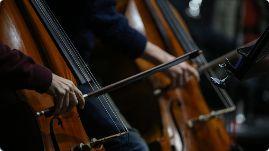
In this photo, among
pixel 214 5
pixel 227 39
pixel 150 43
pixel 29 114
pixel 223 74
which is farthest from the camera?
pixel 214 5

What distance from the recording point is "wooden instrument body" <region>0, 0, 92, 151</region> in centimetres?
161

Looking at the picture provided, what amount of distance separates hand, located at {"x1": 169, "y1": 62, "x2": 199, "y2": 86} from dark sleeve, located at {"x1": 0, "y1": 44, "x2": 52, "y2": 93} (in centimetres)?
92

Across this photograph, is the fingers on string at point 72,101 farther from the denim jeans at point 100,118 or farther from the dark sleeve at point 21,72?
the denim jeans at point 100,118

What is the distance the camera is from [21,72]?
151 centimetres

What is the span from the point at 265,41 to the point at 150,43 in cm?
79

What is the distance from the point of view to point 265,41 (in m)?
1.61

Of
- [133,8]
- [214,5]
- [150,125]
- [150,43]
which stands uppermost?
[214,5]

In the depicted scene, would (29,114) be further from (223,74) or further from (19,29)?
(223,74)

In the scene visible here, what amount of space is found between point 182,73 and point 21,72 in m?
1.01

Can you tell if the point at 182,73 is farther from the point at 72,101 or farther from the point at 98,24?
the point at 72,101

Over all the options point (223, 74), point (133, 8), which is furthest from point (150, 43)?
point (223, 74)

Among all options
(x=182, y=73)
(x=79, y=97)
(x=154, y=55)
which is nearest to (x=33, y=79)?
(x=79, y=97)

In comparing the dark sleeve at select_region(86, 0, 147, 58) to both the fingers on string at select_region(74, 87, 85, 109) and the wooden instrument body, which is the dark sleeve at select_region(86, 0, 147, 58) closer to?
the wooden instrument body

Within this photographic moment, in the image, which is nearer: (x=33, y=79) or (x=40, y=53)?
(x=33, y=79)
